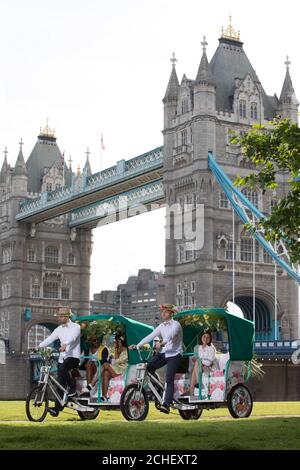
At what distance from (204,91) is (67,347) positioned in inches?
1934

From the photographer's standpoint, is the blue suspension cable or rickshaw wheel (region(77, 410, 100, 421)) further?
the blue suspension cable

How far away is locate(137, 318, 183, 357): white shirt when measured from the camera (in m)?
15.6

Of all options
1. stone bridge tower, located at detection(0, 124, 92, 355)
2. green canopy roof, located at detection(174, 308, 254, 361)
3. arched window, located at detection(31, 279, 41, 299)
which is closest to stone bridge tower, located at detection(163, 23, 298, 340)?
stone bridge tower, located at detection(0, 124, 92, 355)

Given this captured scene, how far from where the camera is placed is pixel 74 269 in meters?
92.7

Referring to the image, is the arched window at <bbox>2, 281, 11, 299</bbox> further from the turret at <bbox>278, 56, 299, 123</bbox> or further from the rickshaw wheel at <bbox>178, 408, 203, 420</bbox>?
the rickshaw wheel at <bbox>178, 408, 203, 420</bbox>

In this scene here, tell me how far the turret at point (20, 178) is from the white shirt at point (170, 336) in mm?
75907

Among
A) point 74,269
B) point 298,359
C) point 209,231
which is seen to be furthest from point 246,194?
point 74,269

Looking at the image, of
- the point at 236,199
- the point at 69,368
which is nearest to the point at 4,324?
the point at 236,199

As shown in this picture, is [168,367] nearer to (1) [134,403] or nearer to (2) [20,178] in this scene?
(1) [134,403]

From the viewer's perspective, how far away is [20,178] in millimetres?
91125

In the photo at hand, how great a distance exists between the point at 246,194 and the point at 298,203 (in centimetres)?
4776

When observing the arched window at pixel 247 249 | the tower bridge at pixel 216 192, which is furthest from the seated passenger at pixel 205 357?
the arched window at pixel 247 249

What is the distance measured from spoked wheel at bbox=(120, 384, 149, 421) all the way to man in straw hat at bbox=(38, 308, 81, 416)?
152 cm

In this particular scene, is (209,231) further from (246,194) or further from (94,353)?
(94,353)
